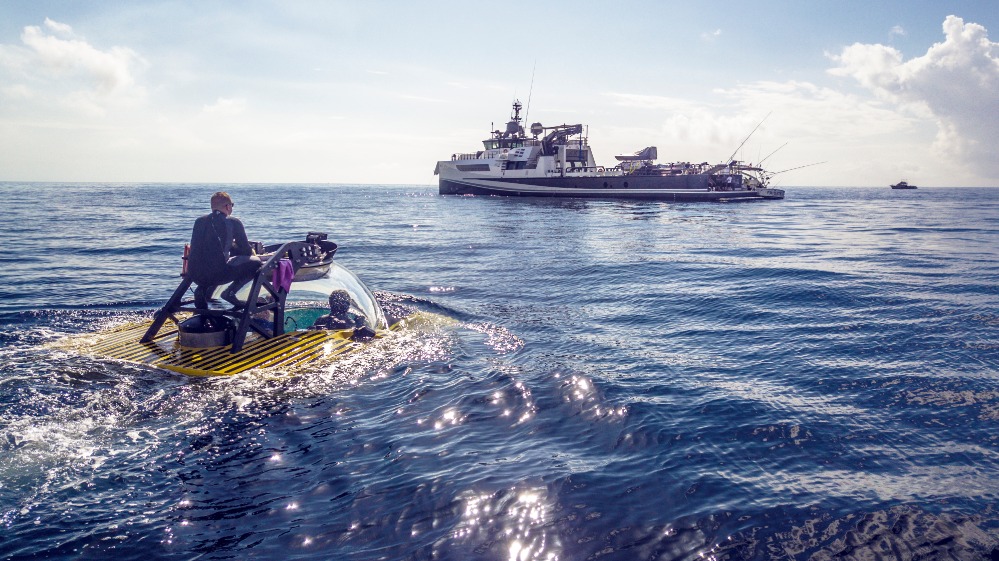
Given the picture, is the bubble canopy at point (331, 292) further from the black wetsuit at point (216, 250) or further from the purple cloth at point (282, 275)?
the black wetsuit at point (216, 250)

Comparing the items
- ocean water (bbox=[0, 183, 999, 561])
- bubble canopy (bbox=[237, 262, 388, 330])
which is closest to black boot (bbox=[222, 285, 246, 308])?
bubble canopy (bbox=[237, 262, 388, 330])

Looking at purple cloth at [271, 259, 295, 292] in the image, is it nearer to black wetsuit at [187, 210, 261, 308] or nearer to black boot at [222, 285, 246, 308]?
black wetsuit at [187, 210, 261, 308]

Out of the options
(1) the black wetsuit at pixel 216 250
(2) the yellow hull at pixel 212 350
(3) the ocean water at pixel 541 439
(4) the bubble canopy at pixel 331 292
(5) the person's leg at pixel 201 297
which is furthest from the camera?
(4) the bubble canopy at pixel 331 292

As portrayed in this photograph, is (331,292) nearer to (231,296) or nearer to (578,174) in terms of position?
(231,296)

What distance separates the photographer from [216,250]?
7941 millimetres

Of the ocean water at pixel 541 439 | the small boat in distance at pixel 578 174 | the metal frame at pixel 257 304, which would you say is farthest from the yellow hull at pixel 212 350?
the small boat in distance at pixel 578 174

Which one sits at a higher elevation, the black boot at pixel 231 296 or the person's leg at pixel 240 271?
the person's leg at pixel 240 271

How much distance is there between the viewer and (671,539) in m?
4.42

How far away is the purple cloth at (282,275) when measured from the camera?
335 inches

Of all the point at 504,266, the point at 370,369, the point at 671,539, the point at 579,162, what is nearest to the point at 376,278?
the point at 504,266

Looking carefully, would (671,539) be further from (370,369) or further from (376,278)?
(376,278)

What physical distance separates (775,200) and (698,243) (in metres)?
52.5

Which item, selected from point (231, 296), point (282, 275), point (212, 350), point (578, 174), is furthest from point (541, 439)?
Answer: point (578, 174)

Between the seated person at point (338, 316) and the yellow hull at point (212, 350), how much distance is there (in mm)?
389
